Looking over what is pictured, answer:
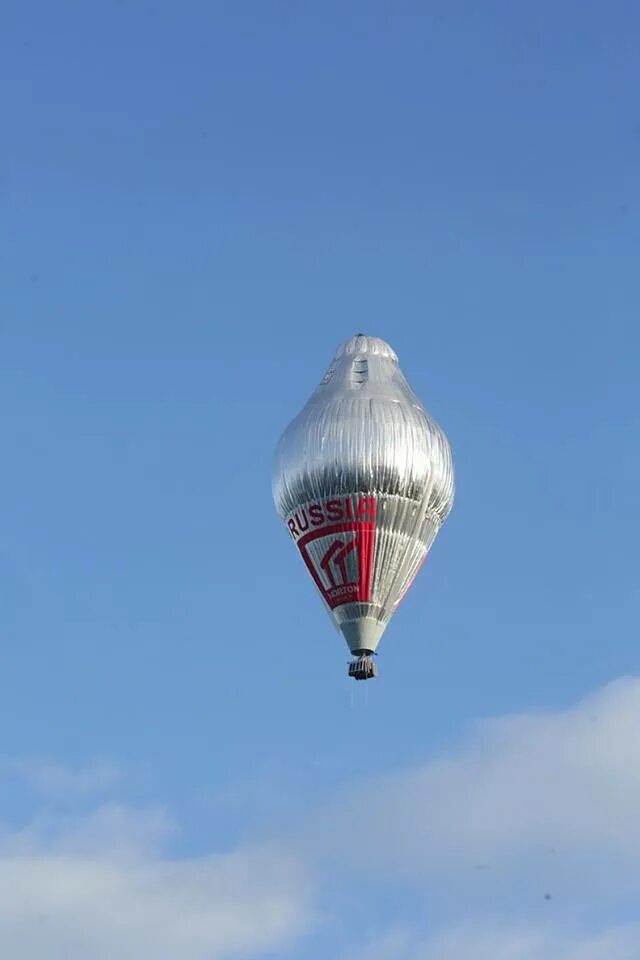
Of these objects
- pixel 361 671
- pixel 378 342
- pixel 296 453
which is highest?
pixel 378 342

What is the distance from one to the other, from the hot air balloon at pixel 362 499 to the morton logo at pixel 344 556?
0.03 meters

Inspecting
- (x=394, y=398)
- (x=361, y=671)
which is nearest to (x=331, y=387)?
(x=394, y=398)

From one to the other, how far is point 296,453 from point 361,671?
7.42 m

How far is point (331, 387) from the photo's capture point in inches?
3799

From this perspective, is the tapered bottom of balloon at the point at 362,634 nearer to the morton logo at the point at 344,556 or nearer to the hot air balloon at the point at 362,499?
the hot air balloon at the point at 362,499

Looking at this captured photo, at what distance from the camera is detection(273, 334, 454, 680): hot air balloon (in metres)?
92.8

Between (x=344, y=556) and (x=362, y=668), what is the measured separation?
3697 millimetres

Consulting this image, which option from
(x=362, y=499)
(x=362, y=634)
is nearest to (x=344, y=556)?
(x=362, y=499)

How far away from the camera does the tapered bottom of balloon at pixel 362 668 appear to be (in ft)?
306

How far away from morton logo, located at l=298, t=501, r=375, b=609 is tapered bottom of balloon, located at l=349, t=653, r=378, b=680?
6.29 ft

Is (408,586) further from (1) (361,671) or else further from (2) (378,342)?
(2) (378,342)

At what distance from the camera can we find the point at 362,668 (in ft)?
306

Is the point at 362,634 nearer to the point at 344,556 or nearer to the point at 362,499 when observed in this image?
the point at 344,556

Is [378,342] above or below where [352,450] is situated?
above
